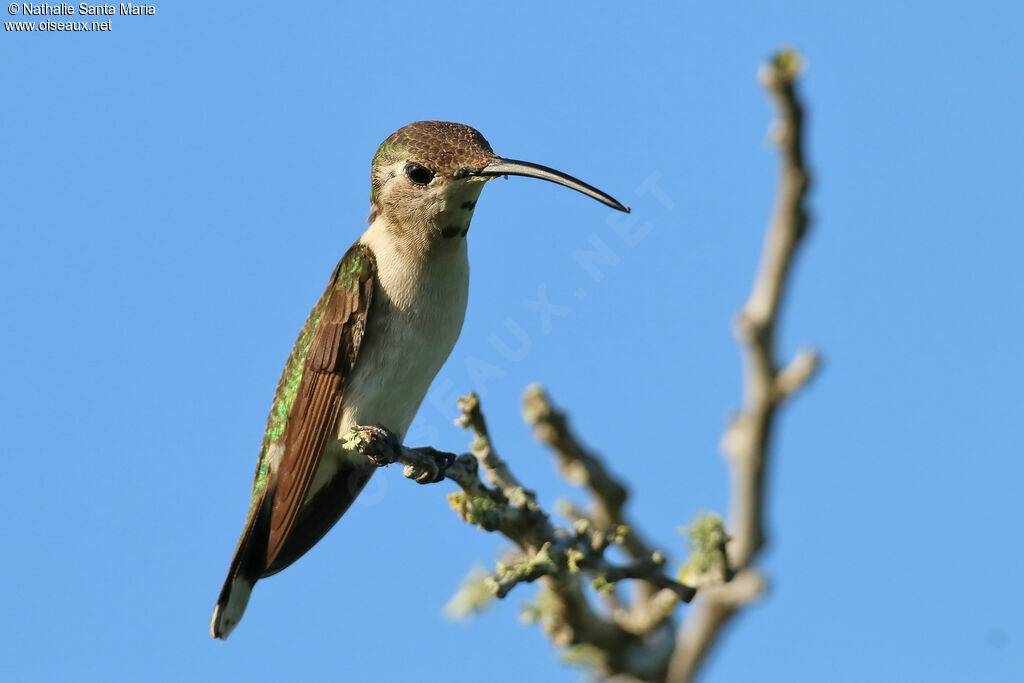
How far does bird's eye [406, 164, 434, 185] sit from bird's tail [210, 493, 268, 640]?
2079 millimetres

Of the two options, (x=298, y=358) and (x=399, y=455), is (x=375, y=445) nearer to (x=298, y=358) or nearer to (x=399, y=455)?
(x=399, y=455)

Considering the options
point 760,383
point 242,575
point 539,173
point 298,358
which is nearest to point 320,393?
point 298,358

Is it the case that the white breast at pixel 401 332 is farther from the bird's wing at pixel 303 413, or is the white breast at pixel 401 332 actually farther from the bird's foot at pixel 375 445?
the bird's foot at pixel 375 445

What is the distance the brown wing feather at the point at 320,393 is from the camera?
231 inches

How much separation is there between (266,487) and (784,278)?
4486mm

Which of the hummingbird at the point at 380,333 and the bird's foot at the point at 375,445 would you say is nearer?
the bird's foot at the point at 375,445

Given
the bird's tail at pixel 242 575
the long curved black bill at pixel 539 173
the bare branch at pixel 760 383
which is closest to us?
the bare branch at pixel 760 383

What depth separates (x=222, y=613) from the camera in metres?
6.27

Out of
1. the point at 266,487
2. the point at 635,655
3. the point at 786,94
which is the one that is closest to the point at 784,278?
the point at 786,94

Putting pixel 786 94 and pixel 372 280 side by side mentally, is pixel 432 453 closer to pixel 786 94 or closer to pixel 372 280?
pixel 372 280

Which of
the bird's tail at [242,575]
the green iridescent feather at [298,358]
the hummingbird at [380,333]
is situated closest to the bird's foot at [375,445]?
the hummingbird at [380,333]

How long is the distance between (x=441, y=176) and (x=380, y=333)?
92 centimetres

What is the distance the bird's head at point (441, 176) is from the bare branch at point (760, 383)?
2415mm

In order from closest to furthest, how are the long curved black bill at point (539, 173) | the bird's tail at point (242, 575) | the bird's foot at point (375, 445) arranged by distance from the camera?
the bird's foot at point (375, 445) < the long curved black bill at point (539, 173) < the bird's tail at point (242, 575)
